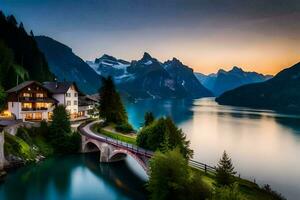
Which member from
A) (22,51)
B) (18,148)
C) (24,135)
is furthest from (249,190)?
(22,51)

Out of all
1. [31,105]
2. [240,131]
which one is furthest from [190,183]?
[240,131]

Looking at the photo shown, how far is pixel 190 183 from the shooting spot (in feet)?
111

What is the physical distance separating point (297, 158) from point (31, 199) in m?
62.5

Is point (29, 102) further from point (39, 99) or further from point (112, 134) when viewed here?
point (112, 134)

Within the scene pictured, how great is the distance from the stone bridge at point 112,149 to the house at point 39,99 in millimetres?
12802

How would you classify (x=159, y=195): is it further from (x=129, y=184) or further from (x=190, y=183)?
(x=129, y=184)

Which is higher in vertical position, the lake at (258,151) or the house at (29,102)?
the house at (29,102)

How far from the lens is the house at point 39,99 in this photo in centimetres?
8225

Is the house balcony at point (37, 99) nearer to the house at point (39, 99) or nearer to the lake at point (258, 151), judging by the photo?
the house at point (39, 99)

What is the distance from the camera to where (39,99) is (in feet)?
284

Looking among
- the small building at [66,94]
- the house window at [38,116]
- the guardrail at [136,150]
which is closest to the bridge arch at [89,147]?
the guardrail at [136,150]

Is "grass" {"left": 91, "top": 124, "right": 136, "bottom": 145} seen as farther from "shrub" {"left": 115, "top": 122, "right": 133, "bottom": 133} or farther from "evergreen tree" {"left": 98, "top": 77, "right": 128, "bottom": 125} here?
"evergreen tree" {"left": 98, "top": 77, "right": 128, "bottom": 125}

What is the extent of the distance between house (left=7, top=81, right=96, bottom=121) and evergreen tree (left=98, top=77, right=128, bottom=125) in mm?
10277

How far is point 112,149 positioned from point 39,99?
33.5 metres
